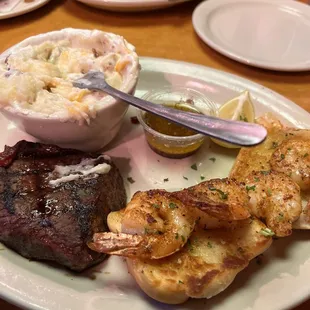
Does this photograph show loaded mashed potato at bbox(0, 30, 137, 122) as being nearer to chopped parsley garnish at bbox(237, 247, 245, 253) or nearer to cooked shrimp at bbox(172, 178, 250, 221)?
cooked shrimp at bbox(172, 178, 250, 221)

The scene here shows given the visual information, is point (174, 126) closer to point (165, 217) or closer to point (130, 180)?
point (130, 180)

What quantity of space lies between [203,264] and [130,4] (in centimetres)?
253

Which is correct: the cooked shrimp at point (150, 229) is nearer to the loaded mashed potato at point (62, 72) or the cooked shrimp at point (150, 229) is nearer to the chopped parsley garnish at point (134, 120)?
the loaded mashed potato at point (62, 72)

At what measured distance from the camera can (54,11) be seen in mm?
3789

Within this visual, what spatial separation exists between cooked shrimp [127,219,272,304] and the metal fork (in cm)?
39

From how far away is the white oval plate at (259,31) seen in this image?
10.3 ft

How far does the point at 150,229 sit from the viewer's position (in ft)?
5.28

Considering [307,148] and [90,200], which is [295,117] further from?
[90,200]

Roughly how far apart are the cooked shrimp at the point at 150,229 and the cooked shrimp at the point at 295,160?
57 cm

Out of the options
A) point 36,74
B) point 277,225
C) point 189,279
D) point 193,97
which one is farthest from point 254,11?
point 189,279

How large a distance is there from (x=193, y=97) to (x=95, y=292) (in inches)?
56.4

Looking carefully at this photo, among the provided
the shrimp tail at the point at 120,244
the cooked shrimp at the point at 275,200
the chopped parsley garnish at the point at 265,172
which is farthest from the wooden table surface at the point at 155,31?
the shrimp tail at the point at 120,244

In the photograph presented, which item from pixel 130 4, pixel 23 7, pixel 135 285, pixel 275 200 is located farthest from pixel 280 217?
pixel 23 7

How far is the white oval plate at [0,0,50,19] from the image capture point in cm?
348
